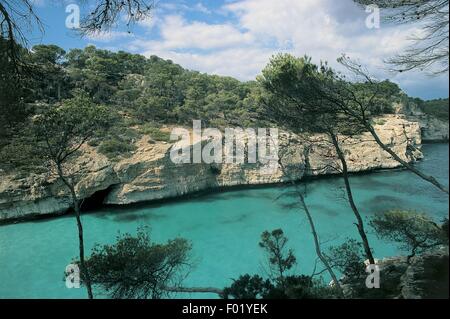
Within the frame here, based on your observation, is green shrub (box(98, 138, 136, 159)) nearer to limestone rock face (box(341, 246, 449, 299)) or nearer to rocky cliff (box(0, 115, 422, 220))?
rocky cliff (box(0, 115, 422, 220))

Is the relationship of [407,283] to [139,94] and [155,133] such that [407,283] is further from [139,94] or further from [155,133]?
[139,94]

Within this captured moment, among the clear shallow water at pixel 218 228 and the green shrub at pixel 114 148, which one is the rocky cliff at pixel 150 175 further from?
the clear shallow water at pixel 218 228

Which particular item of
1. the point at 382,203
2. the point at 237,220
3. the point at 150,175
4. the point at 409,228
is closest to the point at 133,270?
the point at 409,228

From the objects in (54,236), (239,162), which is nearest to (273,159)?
(239,162)

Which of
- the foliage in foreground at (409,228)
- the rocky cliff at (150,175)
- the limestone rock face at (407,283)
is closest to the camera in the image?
the limestone rock face at (407,283)

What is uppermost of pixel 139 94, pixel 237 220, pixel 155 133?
pixel 139 94

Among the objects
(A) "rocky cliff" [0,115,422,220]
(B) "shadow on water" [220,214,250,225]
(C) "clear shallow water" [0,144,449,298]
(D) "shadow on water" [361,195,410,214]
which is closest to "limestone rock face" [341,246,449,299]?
(C) "clear shallow water" [0,144,449,298]

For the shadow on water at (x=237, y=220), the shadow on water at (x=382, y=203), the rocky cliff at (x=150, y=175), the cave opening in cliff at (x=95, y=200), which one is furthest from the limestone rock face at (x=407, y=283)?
the cave opening in cliff at (x=95, y=200)
